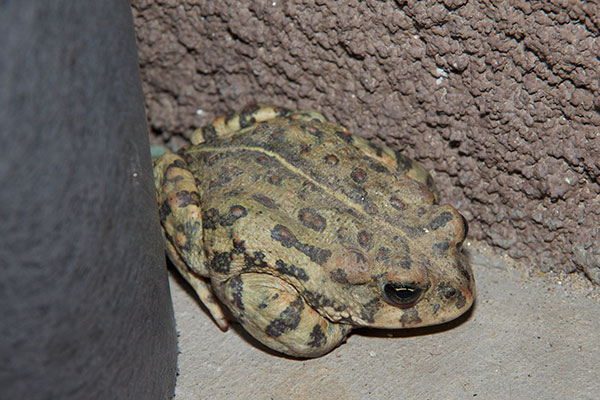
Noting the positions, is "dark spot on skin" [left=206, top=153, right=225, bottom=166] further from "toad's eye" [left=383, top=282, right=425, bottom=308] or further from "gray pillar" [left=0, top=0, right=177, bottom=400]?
"toad's eye" [left=383, top=282, right=425, bottom=308]

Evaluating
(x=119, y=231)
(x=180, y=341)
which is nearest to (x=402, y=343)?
(x=180, y=341)

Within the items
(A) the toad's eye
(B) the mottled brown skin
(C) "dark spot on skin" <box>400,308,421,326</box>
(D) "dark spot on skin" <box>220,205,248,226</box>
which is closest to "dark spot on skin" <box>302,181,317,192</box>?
(B) the mottled brown skin

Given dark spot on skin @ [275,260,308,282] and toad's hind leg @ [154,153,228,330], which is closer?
dark spot on skin @ [275,260,308,282]

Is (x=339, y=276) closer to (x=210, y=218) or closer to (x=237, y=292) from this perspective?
(x=237, y=292)

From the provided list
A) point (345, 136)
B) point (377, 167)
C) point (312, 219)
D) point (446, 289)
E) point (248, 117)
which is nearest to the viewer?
point (446, 289)

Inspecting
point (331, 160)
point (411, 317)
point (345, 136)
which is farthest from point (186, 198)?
point (411, 317)
